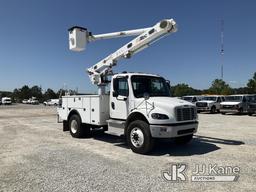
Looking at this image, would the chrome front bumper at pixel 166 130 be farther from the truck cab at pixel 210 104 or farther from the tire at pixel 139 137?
the truck cab at pixel 210 104

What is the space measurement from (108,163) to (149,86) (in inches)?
136

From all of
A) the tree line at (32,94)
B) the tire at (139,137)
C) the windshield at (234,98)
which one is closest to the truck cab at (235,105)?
the windshield at (234,98)

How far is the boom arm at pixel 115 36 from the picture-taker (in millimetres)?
10094

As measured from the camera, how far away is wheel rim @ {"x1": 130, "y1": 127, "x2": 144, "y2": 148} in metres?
8.54

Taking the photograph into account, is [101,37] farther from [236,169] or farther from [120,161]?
[236,169]

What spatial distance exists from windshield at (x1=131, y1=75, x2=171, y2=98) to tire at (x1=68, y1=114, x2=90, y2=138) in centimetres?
338

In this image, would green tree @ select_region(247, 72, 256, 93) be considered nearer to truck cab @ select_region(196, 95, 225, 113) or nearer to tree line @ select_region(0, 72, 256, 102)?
tree line @ select_region(0, 72, 256, 102)

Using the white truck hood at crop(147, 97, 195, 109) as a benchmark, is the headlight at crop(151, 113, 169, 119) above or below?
below

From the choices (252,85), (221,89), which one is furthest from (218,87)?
(252,85)

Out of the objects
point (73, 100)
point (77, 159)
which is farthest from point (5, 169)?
point (73, 100)

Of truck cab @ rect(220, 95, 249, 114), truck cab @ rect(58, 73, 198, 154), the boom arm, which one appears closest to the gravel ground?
truck cab @ rect(58, 73, 198, 154)

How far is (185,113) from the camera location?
28.6 feet

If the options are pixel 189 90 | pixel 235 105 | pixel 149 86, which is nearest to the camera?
pixel 149 86

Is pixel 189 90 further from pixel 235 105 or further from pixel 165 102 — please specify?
pixel 165 102
